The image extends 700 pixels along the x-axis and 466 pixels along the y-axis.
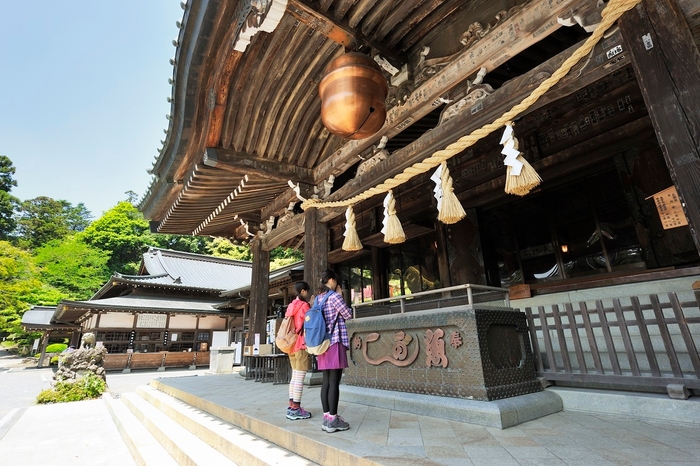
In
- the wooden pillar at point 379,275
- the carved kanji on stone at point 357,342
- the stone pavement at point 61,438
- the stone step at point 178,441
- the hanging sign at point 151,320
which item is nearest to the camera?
the stone step at point 178,441

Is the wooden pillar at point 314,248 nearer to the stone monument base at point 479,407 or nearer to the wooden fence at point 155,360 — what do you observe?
the stone monument base at point 479,407

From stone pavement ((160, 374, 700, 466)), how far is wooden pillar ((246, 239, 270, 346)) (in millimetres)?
4806

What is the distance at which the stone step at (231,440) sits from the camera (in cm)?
261

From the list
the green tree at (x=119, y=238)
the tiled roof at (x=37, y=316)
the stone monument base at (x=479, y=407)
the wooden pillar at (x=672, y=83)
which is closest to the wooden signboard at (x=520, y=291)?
the stone monument base at (x=479, y=407)

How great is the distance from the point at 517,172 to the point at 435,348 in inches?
77.2

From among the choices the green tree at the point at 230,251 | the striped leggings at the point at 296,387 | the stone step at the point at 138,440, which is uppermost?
A: the green tree at the point at 230,251

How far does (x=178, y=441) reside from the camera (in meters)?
3.90

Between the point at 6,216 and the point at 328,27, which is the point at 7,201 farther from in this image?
the point at 328,27

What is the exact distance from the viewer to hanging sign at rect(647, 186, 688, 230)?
3.82 metres

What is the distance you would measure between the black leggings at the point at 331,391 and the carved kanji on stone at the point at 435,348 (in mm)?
1114

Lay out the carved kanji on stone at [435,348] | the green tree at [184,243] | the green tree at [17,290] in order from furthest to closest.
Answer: the green tree at [184,243], the green tree at [17,290], the carved kanji on stone at [435,348]

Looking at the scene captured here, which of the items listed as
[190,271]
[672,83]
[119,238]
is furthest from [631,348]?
[119,238]

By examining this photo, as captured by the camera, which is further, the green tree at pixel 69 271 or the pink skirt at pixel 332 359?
the green tree at pixel 69 271

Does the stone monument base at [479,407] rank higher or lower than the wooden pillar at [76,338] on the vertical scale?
lower
